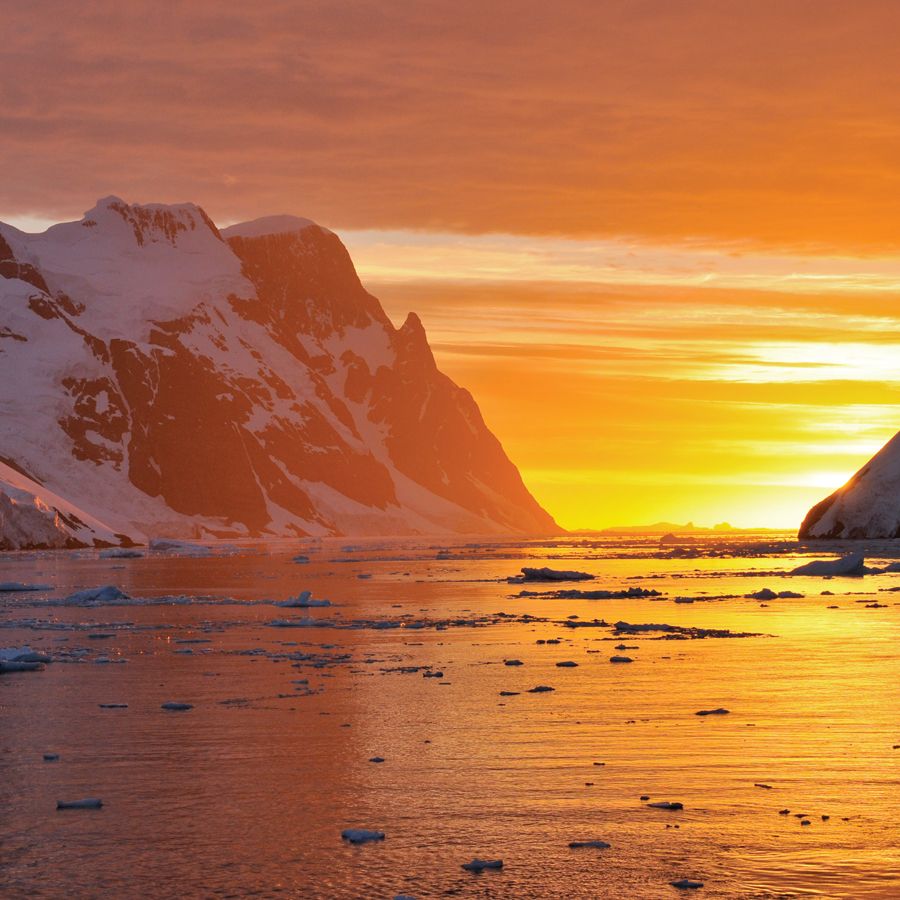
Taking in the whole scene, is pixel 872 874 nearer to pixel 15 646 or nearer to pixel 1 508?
pixel 15 646

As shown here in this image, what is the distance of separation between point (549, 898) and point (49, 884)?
18.7ft

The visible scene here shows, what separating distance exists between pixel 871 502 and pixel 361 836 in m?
129

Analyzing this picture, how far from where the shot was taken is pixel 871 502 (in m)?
139

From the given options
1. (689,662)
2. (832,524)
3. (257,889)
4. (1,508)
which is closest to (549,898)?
(257,889)

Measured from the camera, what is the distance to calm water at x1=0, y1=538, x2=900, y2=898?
52.6 ft

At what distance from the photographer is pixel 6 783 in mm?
21094

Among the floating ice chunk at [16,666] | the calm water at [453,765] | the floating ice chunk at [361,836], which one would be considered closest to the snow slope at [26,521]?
the calm water at [453,765]

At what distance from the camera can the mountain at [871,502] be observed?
445 feet

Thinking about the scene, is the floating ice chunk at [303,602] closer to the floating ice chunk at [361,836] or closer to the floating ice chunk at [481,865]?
the floating ice chunk at [361,836]

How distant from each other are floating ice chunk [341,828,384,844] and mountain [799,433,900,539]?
124 meters

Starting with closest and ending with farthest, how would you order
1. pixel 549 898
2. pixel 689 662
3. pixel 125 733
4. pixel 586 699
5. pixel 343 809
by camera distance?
pixel 549 898, pixel 343 809, pixel 125 733, pixel 586 699, pixel 689 662

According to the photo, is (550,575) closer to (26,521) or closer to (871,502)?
(871,502)

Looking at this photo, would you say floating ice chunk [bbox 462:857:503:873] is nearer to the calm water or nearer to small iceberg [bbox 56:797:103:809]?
the calm water

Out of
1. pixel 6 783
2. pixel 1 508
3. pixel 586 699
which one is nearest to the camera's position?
pixel 6 783
